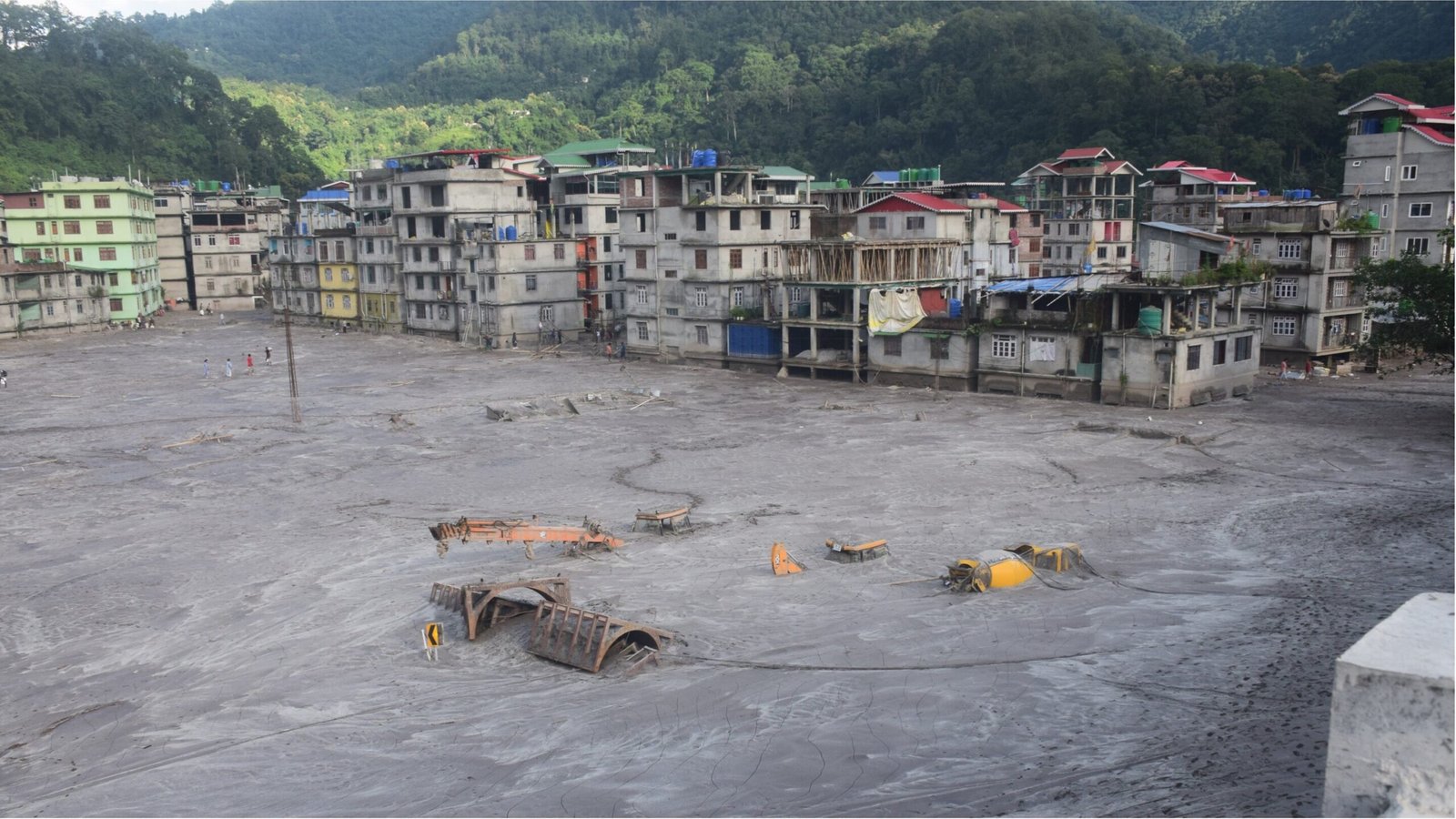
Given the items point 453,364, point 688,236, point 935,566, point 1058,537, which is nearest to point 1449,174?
point 688,236

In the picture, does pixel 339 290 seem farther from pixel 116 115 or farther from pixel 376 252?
pixel 116 115

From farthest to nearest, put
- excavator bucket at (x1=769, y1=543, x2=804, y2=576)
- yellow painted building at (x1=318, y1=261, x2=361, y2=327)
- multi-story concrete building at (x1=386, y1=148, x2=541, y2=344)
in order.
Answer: yellow painted building at (x1=318, y1=261, x2=361, y2=327) → multi-story concrete building at (x1=386, y1=148, x2=541, y2=344) → excavator bucket at (x1=769, y1=543, x2=804, y2=576)

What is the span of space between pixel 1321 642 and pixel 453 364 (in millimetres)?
51898

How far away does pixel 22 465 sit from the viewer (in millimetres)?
39562

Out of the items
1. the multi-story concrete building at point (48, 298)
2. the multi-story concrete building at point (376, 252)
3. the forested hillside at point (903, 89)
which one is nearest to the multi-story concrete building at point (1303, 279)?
the forested hillside at point (903, 89)

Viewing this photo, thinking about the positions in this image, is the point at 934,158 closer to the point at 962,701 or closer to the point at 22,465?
the point at 22,465

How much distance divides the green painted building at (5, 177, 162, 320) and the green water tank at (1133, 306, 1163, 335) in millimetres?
72068

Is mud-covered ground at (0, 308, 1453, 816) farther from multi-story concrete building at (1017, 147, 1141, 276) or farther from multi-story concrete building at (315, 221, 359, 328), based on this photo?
multi-story concrete building at (315, 221, 359, 328)

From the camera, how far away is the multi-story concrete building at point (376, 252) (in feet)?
267

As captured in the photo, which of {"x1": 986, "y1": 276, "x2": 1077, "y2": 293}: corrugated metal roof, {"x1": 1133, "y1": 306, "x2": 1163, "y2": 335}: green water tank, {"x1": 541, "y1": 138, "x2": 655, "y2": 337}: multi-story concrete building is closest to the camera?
{"x1": 1133, "y1": 306, "x2": 1163, "y2": 335}: green water tank

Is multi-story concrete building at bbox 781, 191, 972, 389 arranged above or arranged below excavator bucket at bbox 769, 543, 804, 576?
above

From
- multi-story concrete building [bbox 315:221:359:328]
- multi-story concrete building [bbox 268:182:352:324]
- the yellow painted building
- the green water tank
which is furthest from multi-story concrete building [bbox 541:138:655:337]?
the green water tank

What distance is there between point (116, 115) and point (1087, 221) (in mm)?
99898

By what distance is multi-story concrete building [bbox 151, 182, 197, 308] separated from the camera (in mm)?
99625
